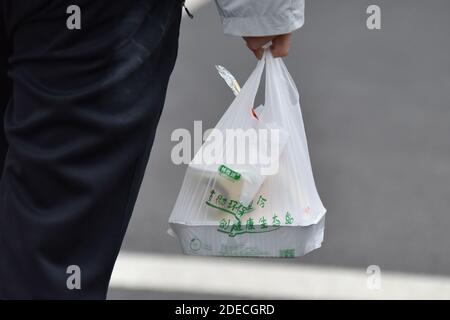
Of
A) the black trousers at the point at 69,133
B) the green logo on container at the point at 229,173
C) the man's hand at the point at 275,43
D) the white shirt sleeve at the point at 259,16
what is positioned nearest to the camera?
the black trousers at the point at 69,133

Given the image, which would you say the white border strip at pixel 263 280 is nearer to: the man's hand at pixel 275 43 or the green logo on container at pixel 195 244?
the green logo on container at pixel 195 244

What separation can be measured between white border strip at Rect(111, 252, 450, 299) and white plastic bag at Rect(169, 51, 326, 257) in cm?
80

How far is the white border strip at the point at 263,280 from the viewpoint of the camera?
14.9ft

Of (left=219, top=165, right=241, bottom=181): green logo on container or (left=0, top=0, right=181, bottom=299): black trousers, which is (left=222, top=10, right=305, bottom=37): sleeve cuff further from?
(left=219, top=165, right=241, bottom=181): green logo on container

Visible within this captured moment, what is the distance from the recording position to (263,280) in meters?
4.64

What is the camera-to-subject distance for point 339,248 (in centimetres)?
509

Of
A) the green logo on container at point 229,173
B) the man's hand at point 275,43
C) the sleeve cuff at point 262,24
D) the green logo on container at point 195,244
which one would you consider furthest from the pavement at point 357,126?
the sleeve cuff at point 262,24

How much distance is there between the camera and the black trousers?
2.98 metres

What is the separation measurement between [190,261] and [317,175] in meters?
1.20

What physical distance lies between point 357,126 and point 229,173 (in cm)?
294

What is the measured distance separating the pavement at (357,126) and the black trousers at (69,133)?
58.3 inches

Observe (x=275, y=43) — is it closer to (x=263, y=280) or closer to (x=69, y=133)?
(x=69, y=133)

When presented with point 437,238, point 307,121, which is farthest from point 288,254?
point 307,121
